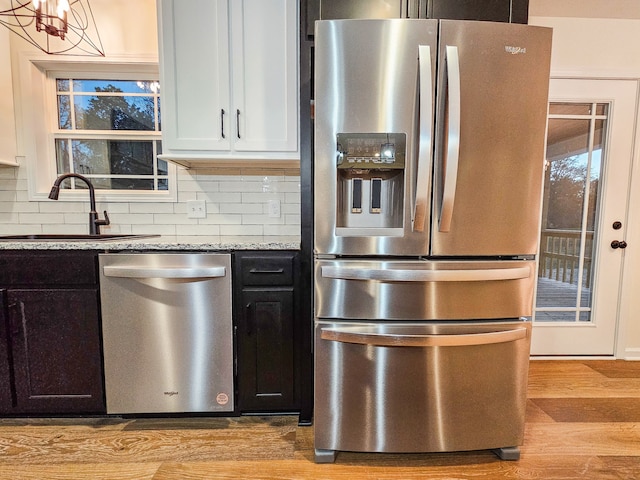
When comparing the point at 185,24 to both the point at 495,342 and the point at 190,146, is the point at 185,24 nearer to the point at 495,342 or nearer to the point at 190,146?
the point at 190,146

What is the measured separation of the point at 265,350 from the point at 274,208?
94cm

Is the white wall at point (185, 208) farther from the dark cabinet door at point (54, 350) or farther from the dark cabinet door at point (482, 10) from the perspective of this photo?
the dark cabinet door at point (482, 10)

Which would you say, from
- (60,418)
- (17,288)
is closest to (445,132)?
(17,288)

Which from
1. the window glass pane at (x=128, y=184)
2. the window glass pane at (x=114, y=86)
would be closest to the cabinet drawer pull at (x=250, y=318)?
the window glass pane at (x=128, y=184)

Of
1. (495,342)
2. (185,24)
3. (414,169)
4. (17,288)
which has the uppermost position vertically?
(185,24)

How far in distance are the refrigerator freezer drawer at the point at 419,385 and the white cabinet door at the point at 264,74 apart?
108 centimetres

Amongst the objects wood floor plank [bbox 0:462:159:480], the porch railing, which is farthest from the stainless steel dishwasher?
the porch railing

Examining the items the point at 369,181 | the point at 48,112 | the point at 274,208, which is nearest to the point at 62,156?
the point at 48,112

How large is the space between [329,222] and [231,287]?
0.62 meters

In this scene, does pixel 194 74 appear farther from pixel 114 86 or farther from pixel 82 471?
pixel 82 471

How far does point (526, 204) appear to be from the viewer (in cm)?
137

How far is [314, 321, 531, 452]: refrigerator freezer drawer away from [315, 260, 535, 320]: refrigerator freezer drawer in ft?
0.17

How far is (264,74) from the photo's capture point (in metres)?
1.83

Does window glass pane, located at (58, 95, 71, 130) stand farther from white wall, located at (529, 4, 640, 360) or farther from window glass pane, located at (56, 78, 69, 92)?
white wall, located at (529, 4, 640, 360)
